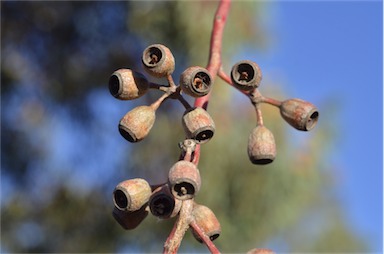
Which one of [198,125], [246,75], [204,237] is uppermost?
[246,75]

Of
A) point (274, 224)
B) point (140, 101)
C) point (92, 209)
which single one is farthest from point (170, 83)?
point (92, 209)

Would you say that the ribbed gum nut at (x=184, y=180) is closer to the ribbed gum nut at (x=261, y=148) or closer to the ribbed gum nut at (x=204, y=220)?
the ribbed gum nut at (x=204, y=220)

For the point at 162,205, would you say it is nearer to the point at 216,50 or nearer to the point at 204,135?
the point at 204,135

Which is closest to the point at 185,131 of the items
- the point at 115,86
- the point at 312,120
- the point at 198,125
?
the point at 198,125

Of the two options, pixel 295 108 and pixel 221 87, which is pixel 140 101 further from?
pixel 295 108

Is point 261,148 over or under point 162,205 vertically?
over

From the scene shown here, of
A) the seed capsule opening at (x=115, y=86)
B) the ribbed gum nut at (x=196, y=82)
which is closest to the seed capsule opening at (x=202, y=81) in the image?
the ribbed gum nut at (x=196, y=82)
